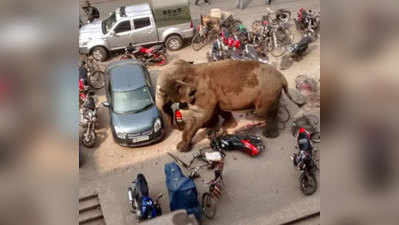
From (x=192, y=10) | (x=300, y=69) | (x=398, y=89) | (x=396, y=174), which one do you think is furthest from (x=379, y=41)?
(x=192, y=10)

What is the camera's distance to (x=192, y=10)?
17.1 meters

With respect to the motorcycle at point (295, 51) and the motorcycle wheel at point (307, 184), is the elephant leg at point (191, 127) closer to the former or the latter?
the motorcycle wheel at point (307, 184)

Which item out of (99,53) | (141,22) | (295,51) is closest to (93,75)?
(99,53)

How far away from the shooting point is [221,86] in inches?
349

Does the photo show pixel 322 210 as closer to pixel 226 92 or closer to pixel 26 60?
pixel 26 60

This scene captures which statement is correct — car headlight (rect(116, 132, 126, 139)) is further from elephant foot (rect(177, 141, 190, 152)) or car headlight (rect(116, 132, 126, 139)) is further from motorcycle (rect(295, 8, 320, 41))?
motorcycle (rect(295, 8, 320, 41))

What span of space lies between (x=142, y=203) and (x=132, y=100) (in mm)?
3549

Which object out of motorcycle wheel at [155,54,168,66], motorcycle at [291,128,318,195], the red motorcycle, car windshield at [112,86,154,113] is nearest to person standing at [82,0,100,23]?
the red motorcycle

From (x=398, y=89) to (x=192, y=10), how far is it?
54.1 ft

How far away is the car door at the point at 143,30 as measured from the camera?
13445mm

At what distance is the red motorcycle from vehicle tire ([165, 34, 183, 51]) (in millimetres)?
826

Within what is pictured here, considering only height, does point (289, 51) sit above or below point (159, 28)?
below

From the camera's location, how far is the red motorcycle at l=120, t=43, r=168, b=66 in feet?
42.9

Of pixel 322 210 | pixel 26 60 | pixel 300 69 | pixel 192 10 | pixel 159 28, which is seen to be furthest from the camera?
pixel 192 10
